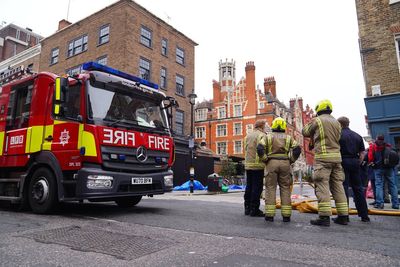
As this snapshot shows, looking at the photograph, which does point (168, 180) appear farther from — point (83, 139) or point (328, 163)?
point (328, 163)

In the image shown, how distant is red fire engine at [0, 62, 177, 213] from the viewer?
5719 mm

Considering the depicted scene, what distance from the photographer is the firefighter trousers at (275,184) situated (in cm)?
543

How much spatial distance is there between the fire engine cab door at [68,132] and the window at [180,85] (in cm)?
2080

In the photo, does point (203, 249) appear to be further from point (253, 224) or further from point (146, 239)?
point (253, 224)

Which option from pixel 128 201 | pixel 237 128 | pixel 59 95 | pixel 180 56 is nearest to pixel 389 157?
pixel 128 201

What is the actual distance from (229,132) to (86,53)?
31274 millimetres

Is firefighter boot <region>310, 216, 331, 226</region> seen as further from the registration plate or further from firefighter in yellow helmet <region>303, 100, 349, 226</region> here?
the registration plate

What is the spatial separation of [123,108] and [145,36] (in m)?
19.3

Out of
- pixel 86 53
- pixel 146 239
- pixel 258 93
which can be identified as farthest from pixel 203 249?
pixel 258 93

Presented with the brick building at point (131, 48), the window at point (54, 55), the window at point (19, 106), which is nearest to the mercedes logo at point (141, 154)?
the window at point (19, 106)

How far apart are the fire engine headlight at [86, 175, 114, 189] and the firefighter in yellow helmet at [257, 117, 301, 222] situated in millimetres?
2816

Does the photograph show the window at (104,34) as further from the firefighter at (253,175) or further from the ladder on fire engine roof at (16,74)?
the firefighter at (253,175)

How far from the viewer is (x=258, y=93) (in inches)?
1949

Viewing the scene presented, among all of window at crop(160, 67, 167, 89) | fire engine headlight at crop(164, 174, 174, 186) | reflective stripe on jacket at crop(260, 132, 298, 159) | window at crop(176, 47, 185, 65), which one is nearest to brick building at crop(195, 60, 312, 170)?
window at crop(176, 47, 185, 65)
